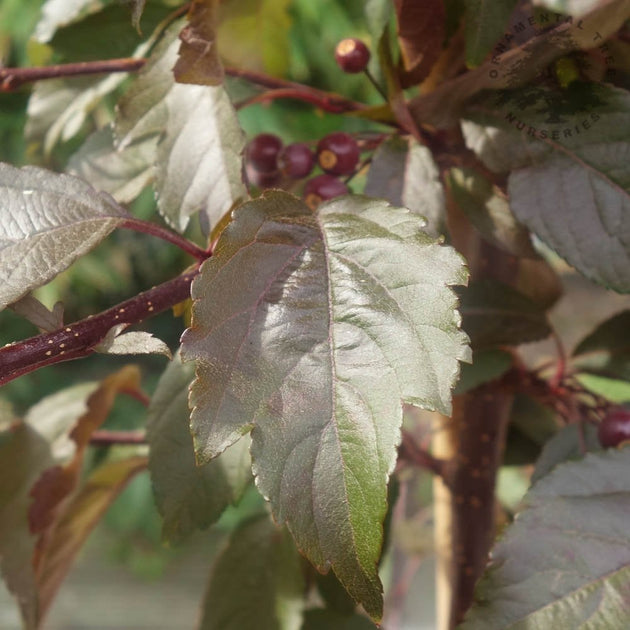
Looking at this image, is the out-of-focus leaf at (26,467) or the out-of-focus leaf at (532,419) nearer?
the out-of-focus leaf at (26,467)

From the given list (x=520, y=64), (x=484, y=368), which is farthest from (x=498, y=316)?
(x=520, y=64)

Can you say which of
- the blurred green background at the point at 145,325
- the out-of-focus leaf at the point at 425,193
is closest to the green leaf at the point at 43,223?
the out-of-focus leaf at the point at 425,193

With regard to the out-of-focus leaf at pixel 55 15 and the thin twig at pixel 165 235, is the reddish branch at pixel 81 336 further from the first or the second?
the out-of-focus leaf at pixel 55 15

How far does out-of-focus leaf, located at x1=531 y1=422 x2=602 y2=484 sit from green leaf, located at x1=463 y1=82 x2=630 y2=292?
0.34ft

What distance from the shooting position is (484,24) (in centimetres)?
26

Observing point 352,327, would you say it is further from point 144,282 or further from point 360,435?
point 144,282

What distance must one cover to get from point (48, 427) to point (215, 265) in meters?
0.24

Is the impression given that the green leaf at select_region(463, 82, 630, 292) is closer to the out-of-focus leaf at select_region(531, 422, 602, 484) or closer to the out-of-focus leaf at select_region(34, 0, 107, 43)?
the out-of-focus leaf at select_region(531, 422, 602, 484)

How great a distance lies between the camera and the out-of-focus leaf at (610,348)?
386 millimetres

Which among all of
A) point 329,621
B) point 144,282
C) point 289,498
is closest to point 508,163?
point 289,498

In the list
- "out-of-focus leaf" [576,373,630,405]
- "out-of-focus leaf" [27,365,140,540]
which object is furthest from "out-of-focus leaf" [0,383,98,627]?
"out-of-focus leaf" [576,373,630,405]

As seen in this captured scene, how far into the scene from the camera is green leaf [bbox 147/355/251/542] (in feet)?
0.94

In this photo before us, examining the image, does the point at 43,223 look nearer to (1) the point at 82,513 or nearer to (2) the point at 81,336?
(2) the point at 81,336

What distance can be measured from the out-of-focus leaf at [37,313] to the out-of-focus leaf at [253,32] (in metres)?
0.19
